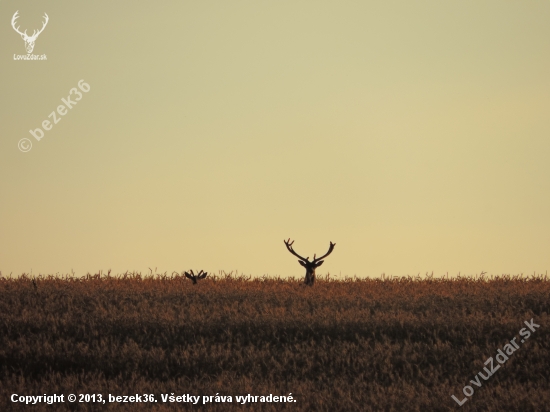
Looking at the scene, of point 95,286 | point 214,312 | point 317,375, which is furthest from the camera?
point 95,286

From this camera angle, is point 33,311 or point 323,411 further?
point 33,311

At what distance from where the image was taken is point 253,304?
20391mm

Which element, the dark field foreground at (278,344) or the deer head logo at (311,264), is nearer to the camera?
the dark field foreground at (278,344)

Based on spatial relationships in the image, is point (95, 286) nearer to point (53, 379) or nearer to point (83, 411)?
point (53, 379)

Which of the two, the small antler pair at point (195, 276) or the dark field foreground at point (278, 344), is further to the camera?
the small antler pair at point (195, 276)

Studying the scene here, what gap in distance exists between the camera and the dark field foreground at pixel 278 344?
1473 centimetres

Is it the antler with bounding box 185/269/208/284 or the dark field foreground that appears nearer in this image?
the dark field foreground

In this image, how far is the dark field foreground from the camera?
14.7 metres

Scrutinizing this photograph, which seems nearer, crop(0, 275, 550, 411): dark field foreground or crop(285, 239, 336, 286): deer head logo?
crop(0, 275, 550, 411): dark field foreground

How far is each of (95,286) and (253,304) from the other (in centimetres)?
523

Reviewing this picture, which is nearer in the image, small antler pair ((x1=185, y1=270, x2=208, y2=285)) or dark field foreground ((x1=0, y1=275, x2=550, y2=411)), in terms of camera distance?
dark field foreground ((x1=0, y1=275, x2=550, y2=411))

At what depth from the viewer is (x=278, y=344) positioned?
1770cm

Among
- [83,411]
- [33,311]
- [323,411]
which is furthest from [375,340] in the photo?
[33,311]

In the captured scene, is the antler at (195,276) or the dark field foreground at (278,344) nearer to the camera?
the dark field foreground at (278,344)
